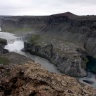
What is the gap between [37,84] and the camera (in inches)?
1000

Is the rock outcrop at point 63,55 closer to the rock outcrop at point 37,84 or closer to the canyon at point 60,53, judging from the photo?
the canyon at point 60,53

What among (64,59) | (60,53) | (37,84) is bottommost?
(64,59)

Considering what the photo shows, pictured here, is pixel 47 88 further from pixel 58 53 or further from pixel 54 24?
pixel 54 24

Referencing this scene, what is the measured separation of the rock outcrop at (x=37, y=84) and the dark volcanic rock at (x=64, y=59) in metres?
80.3

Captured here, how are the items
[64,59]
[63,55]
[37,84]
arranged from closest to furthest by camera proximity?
[37,84], [64,59], [63,55]

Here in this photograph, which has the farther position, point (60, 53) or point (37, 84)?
point (60, 53)

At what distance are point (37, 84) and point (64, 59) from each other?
95462 millimetres

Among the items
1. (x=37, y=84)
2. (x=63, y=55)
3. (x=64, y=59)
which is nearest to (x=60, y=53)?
(x=63, y=55)

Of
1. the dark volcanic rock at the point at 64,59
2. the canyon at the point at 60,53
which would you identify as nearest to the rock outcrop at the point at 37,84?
the canyon at the point at 60,53

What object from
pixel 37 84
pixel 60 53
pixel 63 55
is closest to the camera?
pixel 37 84

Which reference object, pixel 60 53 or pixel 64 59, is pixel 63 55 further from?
pixel 60 53

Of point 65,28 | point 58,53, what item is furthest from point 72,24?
point 58,53

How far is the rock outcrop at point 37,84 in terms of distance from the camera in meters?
24.2

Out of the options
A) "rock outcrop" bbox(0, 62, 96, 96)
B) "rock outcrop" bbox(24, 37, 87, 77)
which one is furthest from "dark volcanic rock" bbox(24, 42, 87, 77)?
"rock outcrop" bbox(0, 62, 96, 96)
